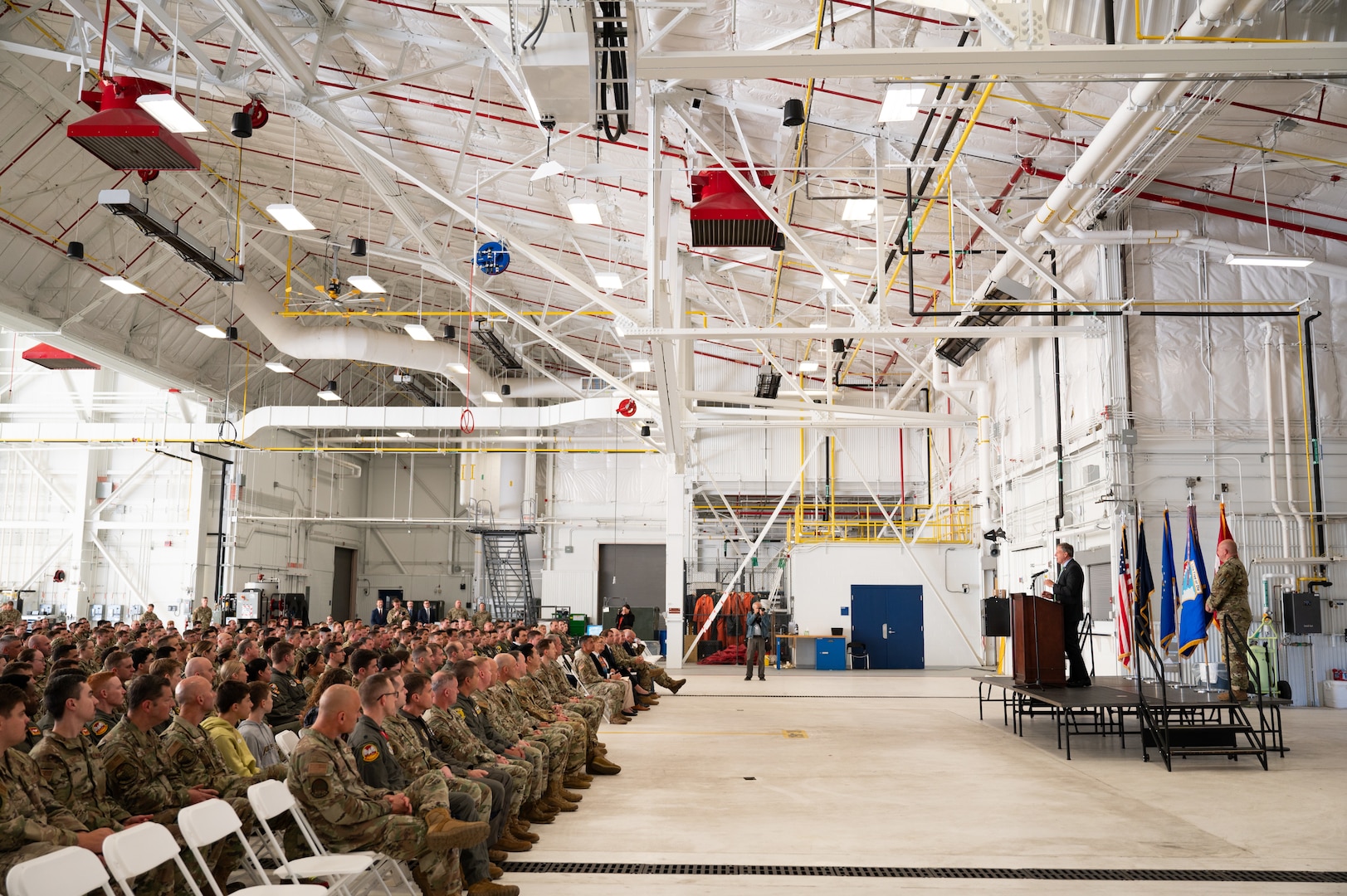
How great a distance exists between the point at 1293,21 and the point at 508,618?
2537 centimetres

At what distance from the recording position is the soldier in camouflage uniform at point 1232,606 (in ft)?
32.5

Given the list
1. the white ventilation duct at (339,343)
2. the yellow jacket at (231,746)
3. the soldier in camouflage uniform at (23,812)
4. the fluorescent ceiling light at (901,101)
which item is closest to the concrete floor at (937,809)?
the yellow jacket at (231,746)

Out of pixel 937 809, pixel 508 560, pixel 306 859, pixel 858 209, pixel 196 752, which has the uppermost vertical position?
pixel 858 209

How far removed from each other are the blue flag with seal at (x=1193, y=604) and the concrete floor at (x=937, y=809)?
116cm

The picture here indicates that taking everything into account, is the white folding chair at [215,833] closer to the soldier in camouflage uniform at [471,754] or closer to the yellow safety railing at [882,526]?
the soldier in camouflage uniform at [471,754]

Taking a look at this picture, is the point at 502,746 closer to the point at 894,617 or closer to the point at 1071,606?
the point at 1071,606

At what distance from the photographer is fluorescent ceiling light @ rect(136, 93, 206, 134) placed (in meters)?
8.81

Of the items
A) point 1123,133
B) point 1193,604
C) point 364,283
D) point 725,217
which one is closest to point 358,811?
point 1193,604

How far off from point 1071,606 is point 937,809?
421 centimetres

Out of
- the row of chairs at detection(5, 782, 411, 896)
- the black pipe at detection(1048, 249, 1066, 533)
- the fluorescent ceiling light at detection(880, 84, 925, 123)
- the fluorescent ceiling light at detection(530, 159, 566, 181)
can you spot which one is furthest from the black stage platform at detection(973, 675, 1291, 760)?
the fluorescent ceiling light at detection(530, 159, 566, 181)

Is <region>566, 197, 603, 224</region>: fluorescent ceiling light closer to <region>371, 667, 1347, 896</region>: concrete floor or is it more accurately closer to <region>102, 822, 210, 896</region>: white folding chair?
<region>371, 667, 1347, 896</region>: concrete floor

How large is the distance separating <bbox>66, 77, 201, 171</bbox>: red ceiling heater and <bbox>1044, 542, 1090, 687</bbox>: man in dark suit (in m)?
9.61

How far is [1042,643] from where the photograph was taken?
10688mm

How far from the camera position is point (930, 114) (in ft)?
36.3
